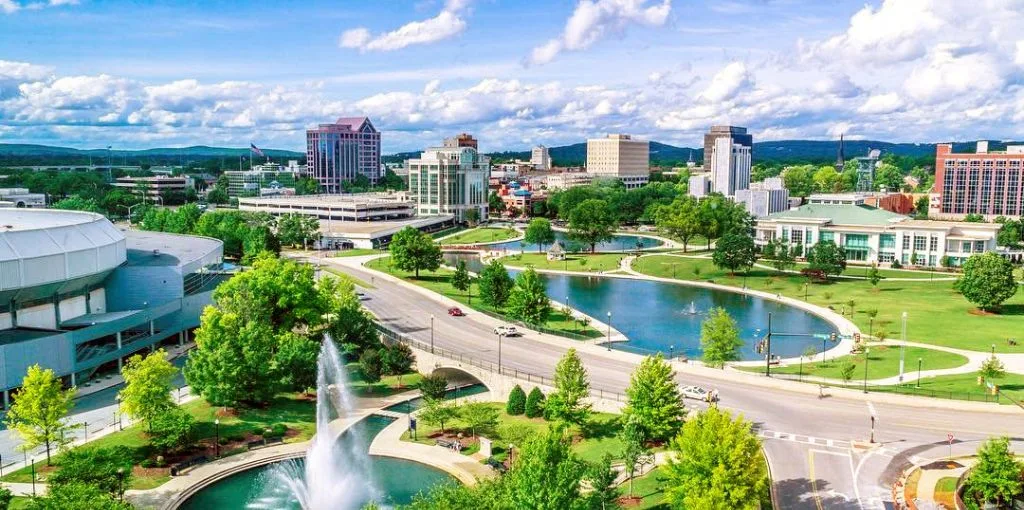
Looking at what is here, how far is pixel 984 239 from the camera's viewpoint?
120 meters

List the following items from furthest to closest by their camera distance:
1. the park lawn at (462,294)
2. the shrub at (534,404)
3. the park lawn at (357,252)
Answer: the park lawn at (357,252), the park lawn at (462,294), the shrub at (534,404)

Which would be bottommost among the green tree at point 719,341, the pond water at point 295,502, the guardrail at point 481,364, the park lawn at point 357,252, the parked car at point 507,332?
the pond water at point 295,502

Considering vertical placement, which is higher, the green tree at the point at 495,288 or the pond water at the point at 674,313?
the green tree at the point at 495,288

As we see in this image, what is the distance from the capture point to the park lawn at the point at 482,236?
559 ft

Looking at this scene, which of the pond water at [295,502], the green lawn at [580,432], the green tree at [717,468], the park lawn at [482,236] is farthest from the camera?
the park lawn at [482,236]

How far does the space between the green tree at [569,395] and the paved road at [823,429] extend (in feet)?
21.6

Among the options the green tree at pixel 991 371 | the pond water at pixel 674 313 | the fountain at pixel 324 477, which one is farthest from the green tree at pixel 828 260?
the fountain at pixel 324 477

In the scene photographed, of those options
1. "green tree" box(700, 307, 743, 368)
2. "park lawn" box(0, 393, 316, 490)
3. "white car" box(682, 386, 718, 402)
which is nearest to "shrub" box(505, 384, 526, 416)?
"white car" box(682, 386, 718, 402)

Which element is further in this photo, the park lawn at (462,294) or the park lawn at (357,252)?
the park lawn at (357,252)

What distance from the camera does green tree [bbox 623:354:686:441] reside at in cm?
Result: 4525

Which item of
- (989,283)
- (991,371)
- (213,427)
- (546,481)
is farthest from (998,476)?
(989,283)

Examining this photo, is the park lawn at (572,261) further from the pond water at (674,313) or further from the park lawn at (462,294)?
the park lawn at (462,294)

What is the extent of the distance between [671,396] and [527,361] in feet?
62.7

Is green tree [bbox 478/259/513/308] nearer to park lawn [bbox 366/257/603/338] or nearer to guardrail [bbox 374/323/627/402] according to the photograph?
park lawn [bbox 366/257/603/338]
